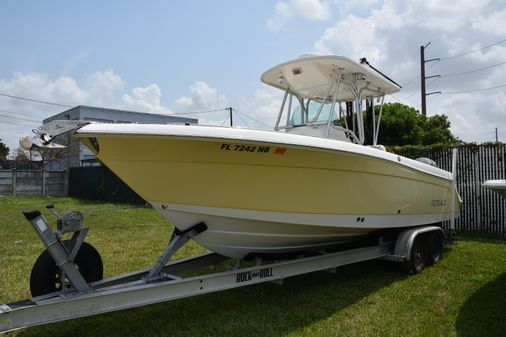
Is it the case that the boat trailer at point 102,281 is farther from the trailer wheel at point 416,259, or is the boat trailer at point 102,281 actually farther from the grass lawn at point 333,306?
the trailer wheel at point 416,259

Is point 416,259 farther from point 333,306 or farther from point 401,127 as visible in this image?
point 401,127

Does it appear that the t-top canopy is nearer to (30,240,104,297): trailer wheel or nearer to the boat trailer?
the boat trailer

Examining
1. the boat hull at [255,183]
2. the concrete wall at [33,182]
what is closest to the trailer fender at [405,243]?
the boat hull at [255,183]

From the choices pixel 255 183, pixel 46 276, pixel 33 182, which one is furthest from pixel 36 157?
pixel 255 183

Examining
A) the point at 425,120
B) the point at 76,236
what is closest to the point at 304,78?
the point at 76,236

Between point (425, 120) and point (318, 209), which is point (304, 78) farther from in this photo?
point (425, 120)

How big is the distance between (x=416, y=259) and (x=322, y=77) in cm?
248

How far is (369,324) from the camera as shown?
3492mm

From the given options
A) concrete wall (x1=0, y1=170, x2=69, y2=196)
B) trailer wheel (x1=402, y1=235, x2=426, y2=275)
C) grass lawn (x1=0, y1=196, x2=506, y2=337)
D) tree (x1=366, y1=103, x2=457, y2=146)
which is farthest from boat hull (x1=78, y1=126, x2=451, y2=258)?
concrete wall (x1=0, y1=170, x2=69, y2=196)

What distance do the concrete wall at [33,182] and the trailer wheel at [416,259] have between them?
20.5 meters

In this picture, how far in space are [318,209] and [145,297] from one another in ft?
5.69

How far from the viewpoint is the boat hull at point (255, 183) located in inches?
129

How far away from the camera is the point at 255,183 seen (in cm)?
356

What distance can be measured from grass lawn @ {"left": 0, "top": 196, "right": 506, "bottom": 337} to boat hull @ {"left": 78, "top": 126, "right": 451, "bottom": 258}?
0.54 m
